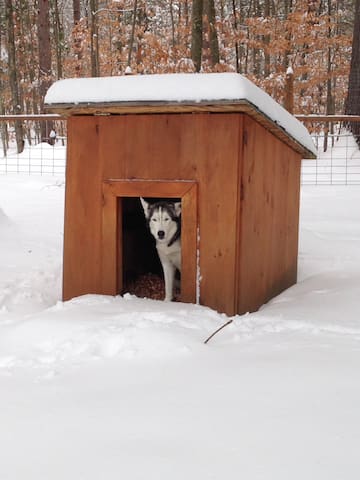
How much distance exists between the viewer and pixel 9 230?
6246 millimetres

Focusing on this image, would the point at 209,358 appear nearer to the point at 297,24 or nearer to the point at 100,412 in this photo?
the point at 100,412

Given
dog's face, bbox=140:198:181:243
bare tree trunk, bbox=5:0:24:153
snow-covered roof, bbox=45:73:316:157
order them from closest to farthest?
snow-covered roof, bbox=45:73:316:157
dog's face, bbox=140:198:181:243
bare tree trunk, bbox=5:0:24:153

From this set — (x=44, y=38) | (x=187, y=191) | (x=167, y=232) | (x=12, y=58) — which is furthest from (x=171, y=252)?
(x=12, y=58)

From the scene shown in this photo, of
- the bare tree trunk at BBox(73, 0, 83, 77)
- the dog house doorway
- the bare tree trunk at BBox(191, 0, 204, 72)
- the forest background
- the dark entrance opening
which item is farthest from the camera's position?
the bare tree trunk at BBox(73, 0, 83, 77)

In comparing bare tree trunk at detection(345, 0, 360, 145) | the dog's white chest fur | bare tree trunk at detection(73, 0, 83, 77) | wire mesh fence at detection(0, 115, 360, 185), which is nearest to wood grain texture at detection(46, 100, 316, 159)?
the dog's white chest fur

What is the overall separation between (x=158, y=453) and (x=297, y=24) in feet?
42.4

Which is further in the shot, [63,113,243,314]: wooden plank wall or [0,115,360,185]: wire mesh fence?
[0,115,360,185]: wire mesh fence

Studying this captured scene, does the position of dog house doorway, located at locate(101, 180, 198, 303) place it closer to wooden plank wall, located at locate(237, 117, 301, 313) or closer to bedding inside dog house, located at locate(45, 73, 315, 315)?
bedding inside dog house, located at locate(45, 73, 315, 315)

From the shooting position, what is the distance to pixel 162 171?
3.43 m

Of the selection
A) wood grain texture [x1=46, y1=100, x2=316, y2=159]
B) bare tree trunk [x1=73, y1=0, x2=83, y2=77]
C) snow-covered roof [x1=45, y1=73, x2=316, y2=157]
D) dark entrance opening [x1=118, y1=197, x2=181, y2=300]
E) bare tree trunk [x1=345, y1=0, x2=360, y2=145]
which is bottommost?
dark entrance opening [x1=118, y1=197, x2=181, y2=300]

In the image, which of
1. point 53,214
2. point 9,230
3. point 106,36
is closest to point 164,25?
point 106,36

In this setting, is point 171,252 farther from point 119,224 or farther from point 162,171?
point 162,171

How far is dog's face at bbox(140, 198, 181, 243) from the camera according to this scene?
3.87m

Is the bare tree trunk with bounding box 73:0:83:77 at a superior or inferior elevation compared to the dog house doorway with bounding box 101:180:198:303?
superior
